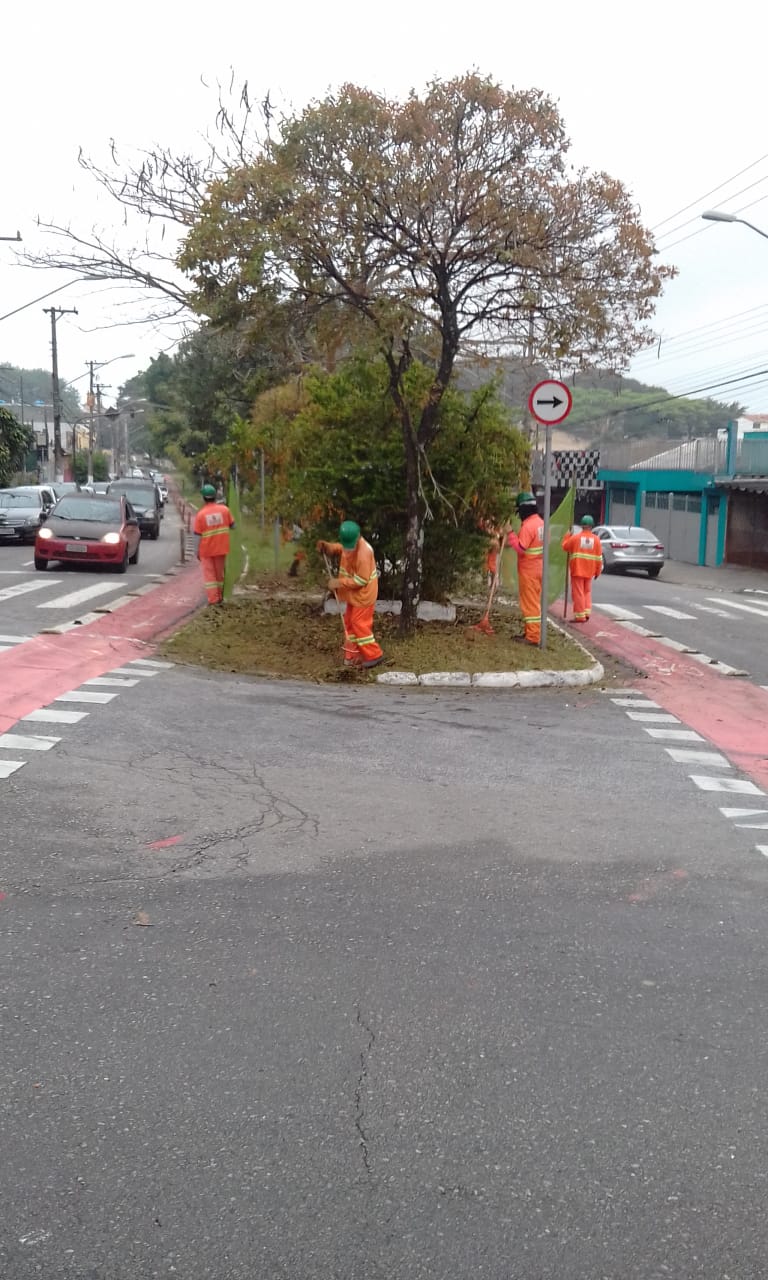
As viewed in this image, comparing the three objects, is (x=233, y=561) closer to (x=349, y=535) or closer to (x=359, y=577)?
(x=359, y=577)

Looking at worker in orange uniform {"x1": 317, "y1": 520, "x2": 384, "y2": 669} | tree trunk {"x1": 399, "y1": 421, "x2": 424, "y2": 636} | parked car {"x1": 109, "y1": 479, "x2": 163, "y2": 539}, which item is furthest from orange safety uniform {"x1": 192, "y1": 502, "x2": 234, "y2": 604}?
parked car {"x1": 109, "y1": 479, "x2": 163, "y2": 539}

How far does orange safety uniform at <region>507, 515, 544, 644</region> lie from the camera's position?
13.2m

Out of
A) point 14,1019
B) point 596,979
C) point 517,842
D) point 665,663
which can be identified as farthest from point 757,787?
point 665,663

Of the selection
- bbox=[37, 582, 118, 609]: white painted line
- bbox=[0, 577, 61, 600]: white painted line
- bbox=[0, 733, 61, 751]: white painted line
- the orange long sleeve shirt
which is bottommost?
bbox=[0, 733, 61, 751]: white painted line

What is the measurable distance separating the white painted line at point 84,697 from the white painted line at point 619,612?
35.8 ft

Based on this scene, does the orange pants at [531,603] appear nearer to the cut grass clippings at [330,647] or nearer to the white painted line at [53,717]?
the cut grass clippings at [330,647]

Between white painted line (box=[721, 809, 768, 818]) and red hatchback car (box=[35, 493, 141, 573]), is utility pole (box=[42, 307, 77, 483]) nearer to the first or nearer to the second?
red hatchback car (box=[35, 493, 141, 573])

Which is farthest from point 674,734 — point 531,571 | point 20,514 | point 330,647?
point 20,514

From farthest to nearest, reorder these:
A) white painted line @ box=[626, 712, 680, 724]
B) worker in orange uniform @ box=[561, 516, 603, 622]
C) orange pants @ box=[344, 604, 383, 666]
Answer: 1. worker in orange uniform @ box=[561, 516, 603, 622]
2. orange pants @ box=[344, 604, 383, 666]
3. white painted line @ box=[626, 712, 680, 724]

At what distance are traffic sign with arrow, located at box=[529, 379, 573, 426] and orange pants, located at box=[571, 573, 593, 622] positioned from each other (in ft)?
15.0

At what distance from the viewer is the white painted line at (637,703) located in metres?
10.4

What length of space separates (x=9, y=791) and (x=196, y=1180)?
3.94 metres

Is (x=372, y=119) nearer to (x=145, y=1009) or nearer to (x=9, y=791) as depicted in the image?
(x=9, y=791)

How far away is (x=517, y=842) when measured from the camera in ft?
19.9
